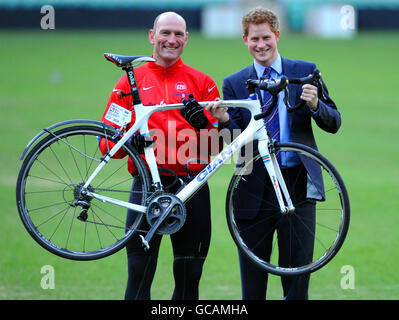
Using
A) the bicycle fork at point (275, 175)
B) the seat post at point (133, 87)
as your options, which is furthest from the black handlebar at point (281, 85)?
the seat post at point (133, 87)

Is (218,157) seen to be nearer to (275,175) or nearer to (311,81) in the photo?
(275,175)

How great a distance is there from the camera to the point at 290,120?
5461 mm

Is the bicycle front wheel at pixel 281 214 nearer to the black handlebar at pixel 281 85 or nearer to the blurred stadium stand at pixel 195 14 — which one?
the black handlebar at pixel 281 85

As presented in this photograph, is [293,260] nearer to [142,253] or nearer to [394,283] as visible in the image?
Result: [142,253]

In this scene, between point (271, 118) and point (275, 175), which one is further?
point (271, 118)

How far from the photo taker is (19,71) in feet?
92.3

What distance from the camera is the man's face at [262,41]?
5289 mm

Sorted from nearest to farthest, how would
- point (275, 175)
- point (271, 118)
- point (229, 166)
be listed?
point (275, 175) → point (271, 118) → point (229, 166)

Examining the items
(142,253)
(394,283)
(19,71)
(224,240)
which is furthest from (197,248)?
(19,71)

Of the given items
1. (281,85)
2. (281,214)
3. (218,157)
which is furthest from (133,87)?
(281,214)

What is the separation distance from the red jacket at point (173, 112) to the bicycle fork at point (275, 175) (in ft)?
1.32

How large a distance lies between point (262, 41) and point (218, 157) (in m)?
0.87

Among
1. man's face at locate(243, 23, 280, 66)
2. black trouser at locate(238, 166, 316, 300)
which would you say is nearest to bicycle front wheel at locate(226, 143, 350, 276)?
black trouser at locate(238, 166, 316, 300)
